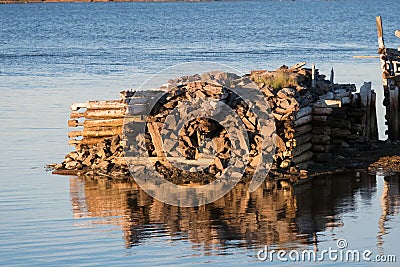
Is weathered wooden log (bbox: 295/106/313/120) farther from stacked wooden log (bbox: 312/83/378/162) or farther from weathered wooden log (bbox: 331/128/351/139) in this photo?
weathered wooden log (bbox: 331/128/351/139)

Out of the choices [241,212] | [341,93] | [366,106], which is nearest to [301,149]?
[341,93]

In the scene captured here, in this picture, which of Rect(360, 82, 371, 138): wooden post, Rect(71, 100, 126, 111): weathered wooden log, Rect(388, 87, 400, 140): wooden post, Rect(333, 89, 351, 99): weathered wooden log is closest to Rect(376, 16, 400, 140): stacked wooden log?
Rect(388, 87, 400, 140): wooden post

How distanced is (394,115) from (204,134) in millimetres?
5965

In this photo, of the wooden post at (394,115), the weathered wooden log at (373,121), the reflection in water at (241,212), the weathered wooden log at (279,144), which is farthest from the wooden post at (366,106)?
the weathered wooden log at (279,144)

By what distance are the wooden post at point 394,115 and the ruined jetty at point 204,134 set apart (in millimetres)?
2262

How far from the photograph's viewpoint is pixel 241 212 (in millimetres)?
16172

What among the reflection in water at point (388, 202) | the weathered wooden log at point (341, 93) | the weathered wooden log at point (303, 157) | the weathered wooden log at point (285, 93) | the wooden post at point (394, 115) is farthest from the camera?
the wooden post at point (394, 115)

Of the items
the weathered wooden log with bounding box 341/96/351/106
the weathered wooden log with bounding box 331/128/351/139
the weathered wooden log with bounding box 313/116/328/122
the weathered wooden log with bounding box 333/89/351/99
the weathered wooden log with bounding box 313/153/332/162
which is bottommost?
the weathered wooden log with bounding box 313/153/332/162

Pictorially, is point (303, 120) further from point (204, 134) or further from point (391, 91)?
point (391, 91)

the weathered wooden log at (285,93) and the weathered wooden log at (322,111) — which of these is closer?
the weathered wooden log at (285,93)

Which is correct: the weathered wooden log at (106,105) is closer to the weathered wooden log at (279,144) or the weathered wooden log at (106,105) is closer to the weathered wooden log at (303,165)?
the weathered wooden log at (279,144)

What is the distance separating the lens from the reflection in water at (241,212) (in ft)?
47.0

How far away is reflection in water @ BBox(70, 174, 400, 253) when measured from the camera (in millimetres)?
14328

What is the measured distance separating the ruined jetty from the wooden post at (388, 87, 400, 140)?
7.42 feet
